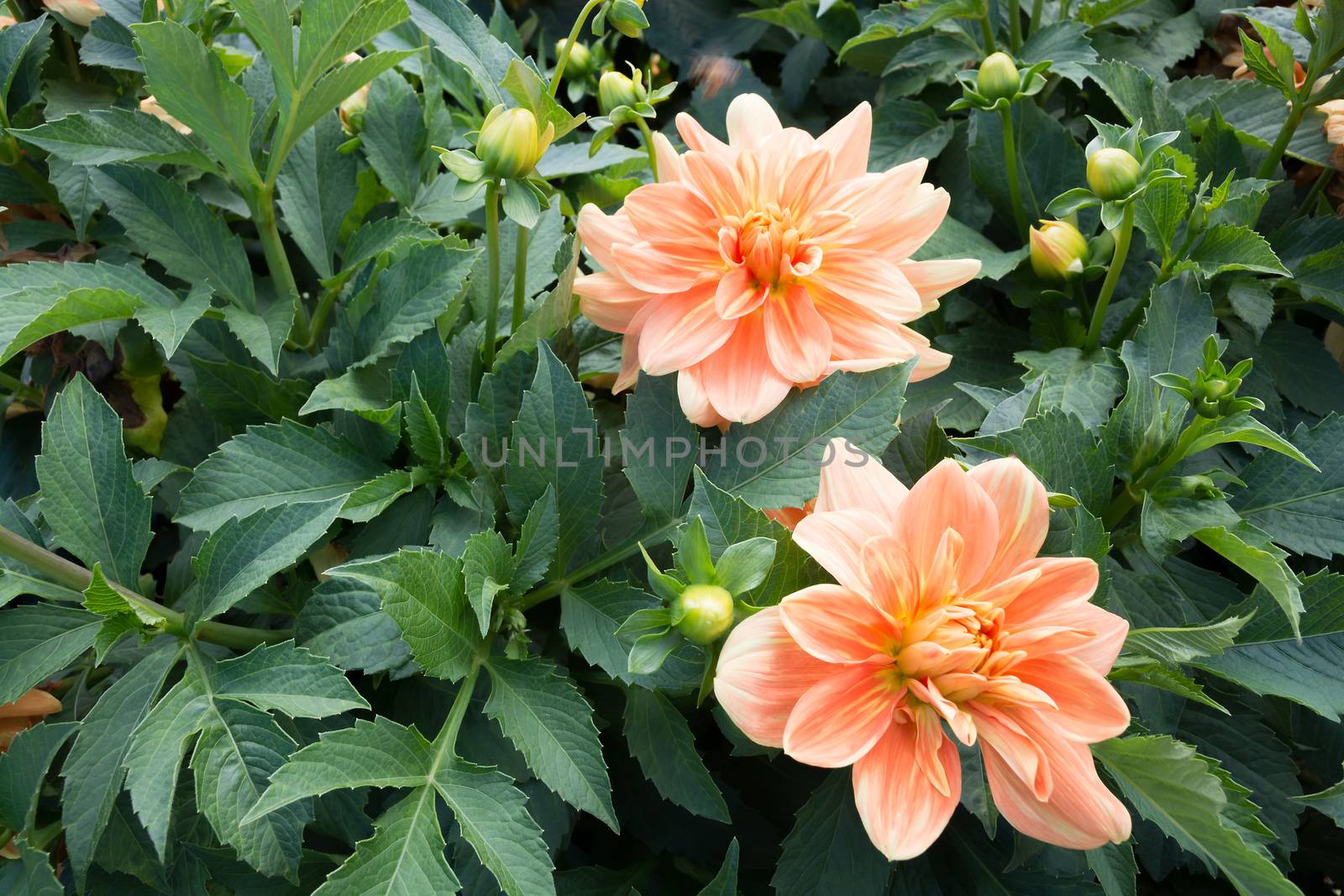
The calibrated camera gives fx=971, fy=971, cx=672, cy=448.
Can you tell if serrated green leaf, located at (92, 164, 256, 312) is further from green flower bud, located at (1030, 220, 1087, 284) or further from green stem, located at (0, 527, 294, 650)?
green flower bud, located at (1030, 220, 1087, 284)

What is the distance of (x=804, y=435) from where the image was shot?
2.02ft

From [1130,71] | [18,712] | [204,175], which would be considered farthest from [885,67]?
[18,712]

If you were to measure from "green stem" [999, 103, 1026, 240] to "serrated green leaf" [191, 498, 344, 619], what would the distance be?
60cm

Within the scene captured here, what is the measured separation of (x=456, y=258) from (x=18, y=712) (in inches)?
17.6

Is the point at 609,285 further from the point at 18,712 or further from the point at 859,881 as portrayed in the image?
the point at 18,712

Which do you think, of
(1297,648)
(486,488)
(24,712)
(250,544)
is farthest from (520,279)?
(1297,648)

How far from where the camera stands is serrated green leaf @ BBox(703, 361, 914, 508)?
1.94ft

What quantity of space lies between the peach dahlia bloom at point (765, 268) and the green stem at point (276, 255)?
282 millimetres

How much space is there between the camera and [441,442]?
2.19ft

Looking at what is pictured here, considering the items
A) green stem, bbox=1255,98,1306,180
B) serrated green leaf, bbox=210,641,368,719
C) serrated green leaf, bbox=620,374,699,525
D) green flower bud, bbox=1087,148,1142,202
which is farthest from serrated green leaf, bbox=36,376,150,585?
green stem, bbox=1255,98,1306,180

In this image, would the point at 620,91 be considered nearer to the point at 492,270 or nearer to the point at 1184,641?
the point at 492,270

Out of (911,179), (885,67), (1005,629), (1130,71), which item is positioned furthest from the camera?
(885,67)

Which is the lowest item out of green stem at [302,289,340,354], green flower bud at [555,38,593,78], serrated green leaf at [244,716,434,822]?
serrated green leaf at [244,716,434,822]

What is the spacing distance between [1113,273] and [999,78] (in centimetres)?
19
